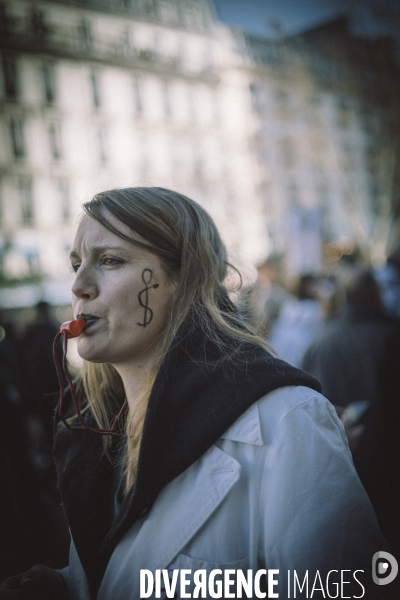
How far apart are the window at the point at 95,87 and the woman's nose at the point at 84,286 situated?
25.3m

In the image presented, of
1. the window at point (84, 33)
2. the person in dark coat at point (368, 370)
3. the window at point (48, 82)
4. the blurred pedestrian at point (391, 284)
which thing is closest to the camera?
the person in dark coat at point (368, 370)

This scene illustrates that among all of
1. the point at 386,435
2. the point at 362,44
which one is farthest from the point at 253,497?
the point at 362,44

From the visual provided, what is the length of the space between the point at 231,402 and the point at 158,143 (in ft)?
92.2

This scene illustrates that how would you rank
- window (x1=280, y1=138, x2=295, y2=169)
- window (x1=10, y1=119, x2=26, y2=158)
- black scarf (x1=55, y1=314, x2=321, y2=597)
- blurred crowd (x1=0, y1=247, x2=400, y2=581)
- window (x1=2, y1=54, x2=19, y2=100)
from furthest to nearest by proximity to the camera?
window (x1=280, y1=138, x2=295, y2=169), window (x1=10, y1=119, x2=26, y2=158), window (x1=2, y1=54, x2=19, y2=100), blurred crowd (x1=0, y1=247, x2=400, y2=581), black scarf (x1=55, y1=314, x2=321, y2=597)

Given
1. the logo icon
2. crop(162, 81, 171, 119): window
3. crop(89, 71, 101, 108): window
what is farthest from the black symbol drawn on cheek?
crop(162, 81, 171, 119): window

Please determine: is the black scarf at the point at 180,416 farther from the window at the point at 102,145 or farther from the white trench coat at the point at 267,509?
the window at the point at 102,145

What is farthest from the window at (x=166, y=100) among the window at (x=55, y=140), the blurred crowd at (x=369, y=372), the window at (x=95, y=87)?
the blurred crowd at (x=369, y=372)

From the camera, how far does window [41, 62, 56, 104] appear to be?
68.8 ft

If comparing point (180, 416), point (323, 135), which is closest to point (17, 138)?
point (323, 135)

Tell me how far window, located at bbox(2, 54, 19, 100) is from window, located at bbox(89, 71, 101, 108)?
4.03m

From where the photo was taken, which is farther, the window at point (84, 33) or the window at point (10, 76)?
the window at point (84, 33)

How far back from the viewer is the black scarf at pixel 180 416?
1.24 meters

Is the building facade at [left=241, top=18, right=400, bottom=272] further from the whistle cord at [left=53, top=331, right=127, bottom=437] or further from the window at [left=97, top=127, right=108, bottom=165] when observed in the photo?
the window at [left=97, top=127, right=108, bottom=165]

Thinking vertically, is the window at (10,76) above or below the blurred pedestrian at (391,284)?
above
